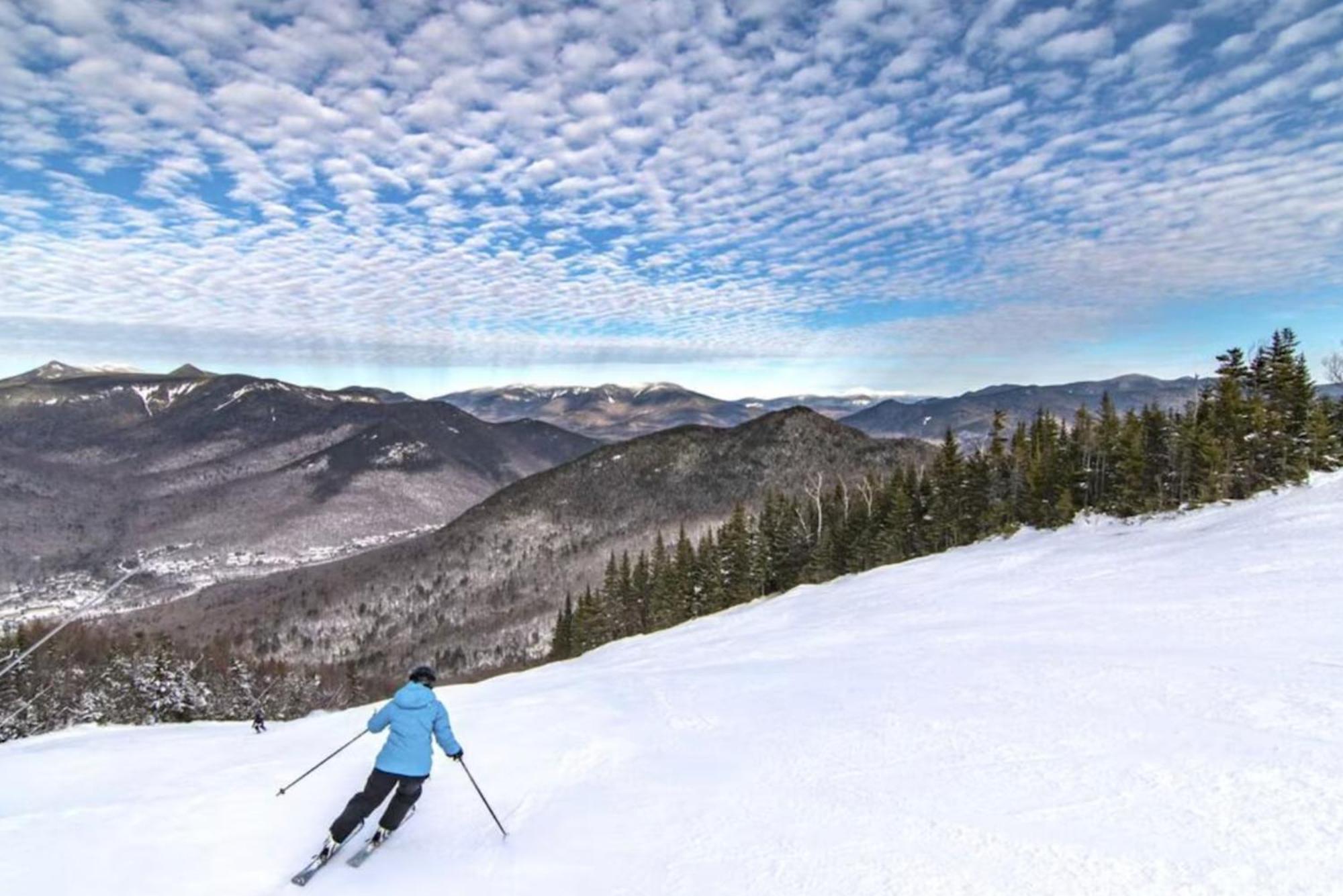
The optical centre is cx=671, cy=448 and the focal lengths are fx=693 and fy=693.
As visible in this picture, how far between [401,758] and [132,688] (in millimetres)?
72645

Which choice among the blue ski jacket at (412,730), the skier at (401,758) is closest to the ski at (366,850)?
the skier at (401,758)

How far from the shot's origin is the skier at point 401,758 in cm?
767

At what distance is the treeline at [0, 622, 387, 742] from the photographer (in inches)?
2271

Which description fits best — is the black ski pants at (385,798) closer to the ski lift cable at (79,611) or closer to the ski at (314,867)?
the ski at (314,867)

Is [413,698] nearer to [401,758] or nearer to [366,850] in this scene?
[401,758]

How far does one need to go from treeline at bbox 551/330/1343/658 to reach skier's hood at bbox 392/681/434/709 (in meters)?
47.9

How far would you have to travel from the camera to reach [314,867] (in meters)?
7.30

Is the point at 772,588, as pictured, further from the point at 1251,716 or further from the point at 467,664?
the point at 467,664

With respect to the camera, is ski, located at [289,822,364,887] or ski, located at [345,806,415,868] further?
ski, located at [345,806,415,868]

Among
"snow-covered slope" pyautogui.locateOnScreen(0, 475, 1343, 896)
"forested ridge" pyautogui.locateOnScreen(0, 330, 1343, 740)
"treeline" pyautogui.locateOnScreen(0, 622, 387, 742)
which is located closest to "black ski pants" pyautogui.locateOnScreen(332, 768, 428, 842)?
"snow-covered slope" pyautogui.locateOnScreen(0, 475, 1343, 896)

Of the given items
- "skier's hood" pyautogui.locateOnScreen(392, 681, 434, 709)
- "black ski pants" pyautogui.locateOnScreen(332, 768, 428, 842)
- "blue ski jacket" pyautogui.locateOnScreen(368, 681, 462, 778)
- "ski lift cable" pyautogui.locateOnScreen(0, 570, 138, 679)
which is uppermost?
"ski lift cable" pyautogui.locateOnScreen(0, 570, 138, 679)

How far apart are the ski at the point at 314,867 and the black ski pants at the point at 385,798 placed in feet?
0.58

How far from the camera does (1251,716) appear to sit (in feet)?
27.9

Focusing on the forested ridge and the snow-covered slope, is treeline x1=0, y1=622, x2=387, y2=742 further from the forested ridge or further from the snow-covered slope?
the snow-covered slope
